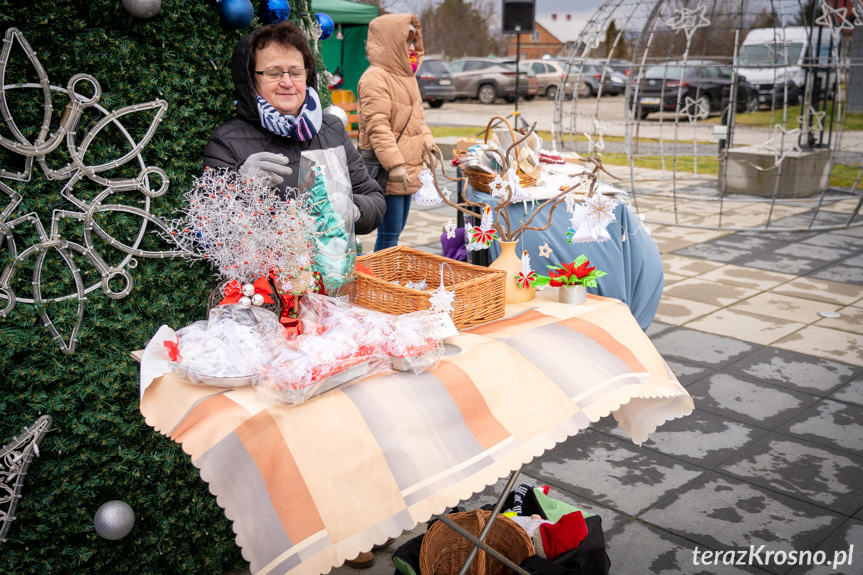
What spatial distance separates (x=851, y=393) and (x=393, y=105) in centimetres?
316

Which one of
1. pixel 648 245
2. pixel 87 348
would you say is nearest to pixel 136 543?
pixel 87 348

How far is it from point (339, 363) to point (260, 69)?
1.02 meters

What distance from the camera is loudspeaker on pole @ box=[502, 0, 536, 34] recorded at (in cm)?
1112

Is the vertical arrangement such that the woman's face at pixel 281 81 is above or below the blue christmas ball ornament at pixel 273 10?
below

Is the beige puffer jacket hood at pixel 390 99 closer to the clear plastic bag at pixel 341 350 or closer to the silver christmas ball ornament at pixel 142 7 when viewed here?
the silver christmas ball ornament at pixel 142 7

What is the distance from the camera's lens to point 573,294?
221 cm

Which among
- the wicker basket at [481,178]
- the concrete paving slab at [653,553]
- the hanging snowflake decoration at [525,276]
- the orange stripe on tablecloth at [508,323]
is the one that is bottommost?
the concrete paving slab at [653,553]

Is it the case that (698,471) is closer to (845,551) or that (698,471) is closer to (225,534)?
(845,551)

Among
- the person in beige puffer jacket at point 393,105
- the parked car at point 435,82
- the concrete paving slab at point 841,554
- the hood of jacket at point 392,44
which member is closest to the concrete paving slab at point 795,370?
the concrete paving slab at point 841,554

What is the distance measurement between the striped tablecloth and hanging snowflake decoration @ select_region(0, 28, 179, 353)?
628mm

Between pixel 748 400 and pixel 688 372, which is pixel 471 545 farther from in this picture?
pixel 688 372

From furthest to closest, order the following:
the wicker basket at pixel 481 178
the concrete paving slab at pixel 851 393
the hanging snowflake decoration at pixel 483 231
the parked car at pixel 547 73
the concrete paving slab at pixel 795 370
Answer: the parked car at pixel 547 73 < the concrete paving slab at pixel 795 370 < the concrete paving slab at pixel 851 393 < the wicker basket at pixel 481 178 < the hanging snowflake decoration at pixel 483 231

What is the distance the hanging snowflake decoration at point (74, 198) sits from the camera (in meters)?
1.90

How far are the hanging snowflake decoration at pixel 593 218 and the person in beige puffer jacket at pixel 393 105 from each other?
257 centimetres
